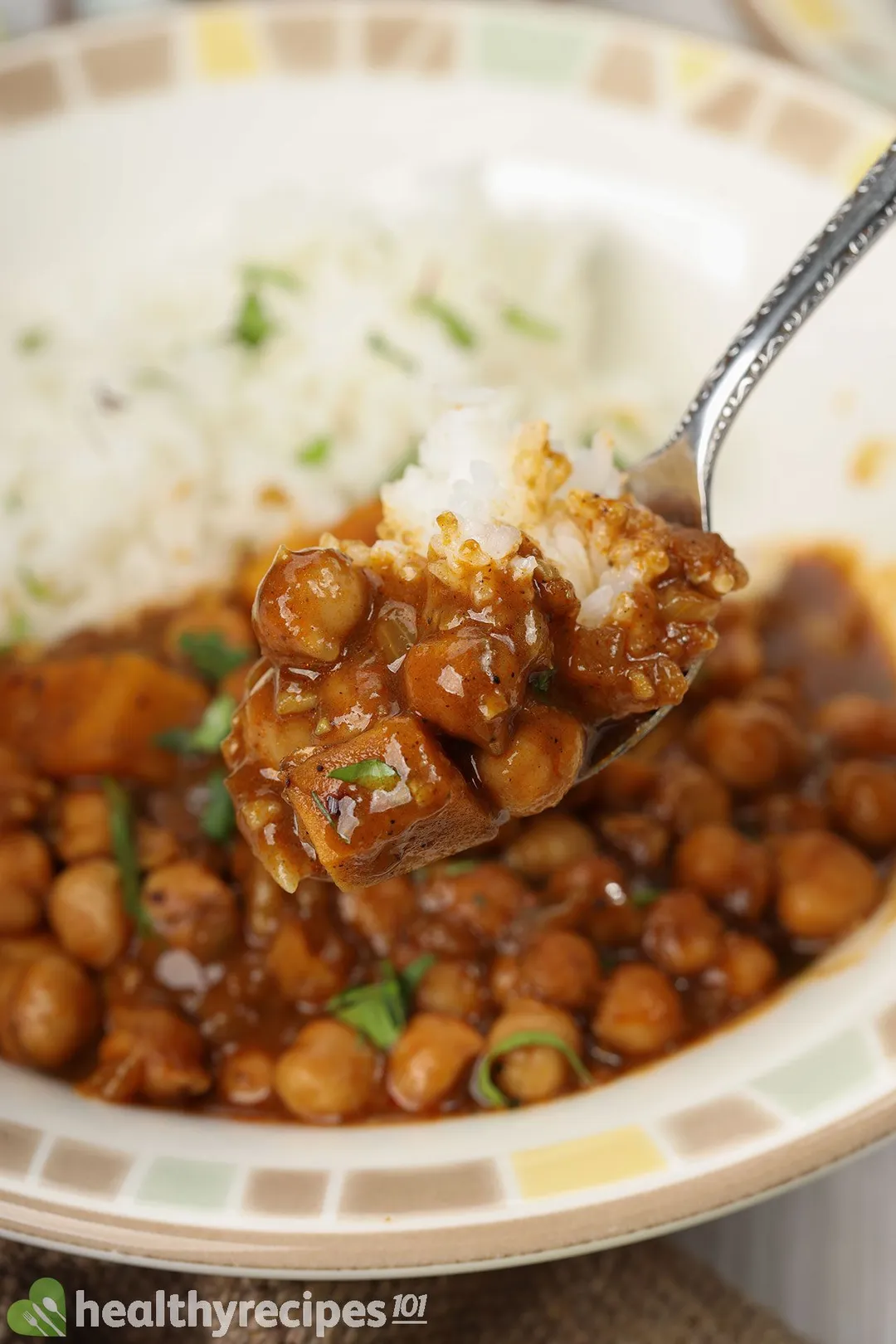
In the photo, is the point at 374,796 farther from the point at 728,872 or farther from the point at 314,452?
the point at 314,452

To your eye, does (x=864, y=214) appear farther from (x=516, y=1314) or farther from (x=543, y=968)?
(x=516, y=1314)

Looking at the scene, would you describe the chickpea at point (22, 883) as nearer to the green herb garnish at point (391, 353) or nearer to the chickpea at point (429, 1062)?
the chickpea at point (429, 1062)

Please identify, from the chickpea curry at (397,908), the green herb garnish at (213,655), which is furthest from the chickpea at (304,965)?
the green herb garnish at (213,655)

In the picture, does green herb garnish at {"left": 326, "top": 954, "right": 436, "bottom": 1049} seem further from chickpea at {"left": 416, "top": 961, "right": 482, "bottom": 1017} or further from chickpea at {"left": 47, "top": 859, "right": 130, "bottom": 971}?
chickpea at {"left": 47, "top": 859, "right": 130, "bottom": 971}

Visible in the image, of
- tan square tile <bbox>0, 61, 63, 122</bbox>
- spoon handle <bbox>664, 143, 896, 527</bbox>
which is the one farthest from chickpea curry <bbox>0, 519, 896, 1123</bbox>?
tan square tile <bbox>0, 61, 63, 122</bbox>

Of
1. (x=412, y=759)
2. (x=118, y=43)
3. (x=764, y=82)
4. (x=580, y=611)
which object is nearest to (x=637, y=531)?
(x=580, y=611)

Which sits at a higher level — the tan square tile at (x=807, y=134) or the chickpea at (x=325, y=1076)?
the tan square tile at (x=807, y=134)

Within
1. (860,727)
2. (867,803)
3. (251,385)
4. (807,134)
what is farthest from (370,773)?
(807,134)
